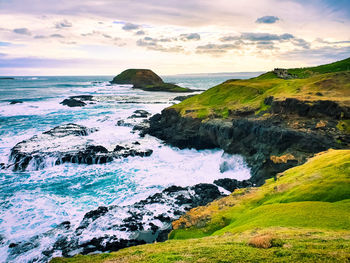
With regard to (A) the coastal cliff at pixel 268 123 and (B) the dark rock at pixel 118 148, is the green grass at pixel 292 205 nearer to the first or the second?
(A) the coastal cliff at pixel 268 123

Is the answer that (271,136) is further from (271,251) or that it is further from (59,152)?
(59,152)

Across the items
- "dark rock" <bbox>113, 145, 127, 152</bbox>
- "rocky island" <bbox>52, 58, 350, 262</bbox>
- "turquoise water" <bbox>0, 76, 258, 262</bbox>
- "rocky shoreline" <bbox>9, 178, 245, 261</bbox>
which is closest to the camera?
"rocky island" <bbox>52, 58, 350, 262</bbox>

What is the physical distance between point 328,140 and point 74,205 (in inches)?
1173

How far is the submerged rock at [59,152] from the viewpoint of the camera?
129 feet

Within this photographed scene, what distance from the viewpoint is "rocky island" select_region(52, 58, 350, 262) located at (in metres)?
10.8

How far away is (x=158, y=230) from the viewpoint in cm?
2258

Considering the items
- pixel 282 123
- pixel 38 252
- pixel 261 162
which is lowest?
pixel 38 252

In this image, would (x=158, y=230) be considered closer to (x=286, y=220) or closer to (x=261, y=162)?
(x=286, y=220)

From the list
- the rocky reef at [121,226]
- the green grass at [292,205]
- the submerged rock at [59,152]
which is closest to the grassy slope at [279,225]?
the green grass at [292,205]

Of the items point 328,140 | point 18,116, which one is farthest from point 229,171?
point 18,116

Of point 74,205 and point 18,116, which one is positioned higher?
point 18,116

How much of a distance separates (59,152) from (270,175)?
3314 centimetres

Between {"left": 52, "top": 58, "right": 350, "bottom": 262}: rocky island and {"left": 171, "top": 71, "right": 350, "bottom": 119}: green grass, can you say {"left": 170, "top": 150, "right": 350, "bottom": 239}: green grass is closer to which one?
{"left": 52, "top": 58, "right": 350, "bottom": 262}: rocky island

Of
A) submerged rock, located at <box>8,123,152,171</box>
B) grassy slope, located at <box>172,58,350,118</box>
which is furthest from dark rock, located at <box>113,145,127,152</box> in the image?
grassy slope, located at <box>172,58,350,118</box>
